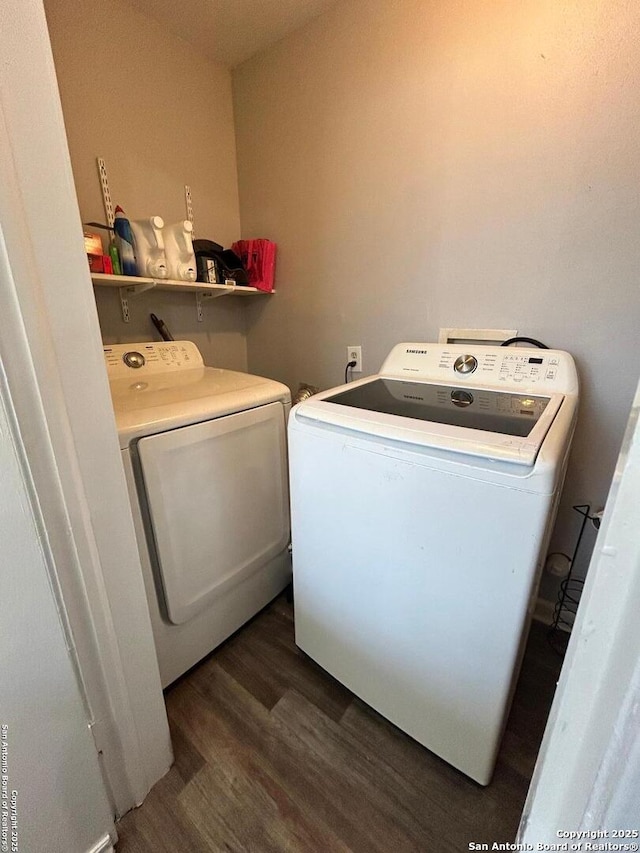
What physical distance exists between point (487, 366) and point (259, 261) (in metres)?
1.28

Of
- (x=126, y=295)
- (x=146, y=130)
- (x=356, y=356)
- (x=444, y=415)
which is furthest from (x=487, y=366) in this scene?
(x=146, y=130)

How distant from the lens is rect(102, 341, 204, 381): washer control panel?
140 cm

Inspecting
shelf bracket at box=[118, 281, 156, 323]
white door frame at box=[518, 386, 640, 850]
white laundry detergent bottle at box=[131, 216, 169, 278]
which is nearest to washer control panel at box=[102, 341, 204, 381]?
shelf bracket at box=[118, 281, 156, 323]

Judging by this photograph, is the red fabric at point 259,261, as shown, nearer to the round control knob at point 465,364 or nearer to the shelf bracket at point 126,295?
the shelf bracket at point 126,295

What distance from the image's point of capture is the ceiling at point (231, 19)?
1436 millimetres

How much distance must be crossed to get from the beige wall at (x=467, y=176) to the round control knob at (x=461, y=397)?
0.35m

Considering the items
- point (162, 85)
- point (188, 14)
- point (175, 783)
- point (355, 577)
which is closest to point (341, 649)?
point (355, 577)

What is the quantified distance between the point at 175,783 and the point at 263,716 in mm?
277

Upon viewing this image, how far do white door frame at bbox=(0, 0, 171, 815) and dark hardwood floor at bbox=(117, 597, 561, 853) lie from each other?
0.62 ft

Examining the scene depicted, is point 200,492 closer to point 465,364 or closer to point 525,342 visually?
point 465,364

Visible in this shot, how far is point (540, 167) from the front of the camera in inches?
45.9

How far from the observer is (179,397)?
3.74ft

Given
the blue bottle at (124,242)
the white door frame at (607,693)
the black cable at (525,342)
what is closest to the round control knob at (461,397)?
the black cable at (525,342)

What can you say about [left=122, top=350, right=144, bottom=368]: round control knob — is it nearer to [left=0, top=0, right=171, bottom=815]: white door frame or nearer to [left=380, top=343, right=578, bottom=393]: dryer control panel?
[left=0, top=0, right=171, bottom=815]: white door frame
